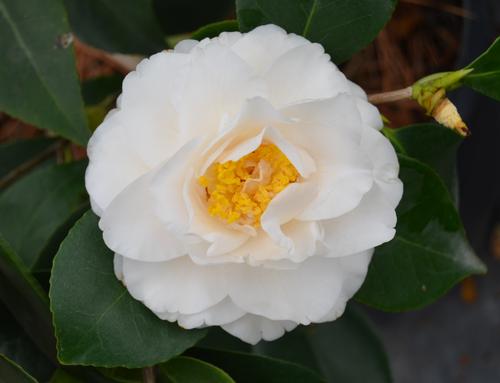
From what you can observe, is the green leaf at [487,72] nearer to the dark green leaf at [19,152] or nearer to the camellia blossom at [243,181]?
the camellia blossom at [243,181]

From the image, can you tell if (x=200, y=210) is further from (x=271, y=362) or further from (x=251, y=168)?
(x=271, y=362)

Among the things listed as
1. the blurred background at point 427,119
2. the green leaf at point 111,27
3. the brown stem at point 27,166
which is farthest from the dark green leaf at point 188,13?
the brown stem at point 27,166

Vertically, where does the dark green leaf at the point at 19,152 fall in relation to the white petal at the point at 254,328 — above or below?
below

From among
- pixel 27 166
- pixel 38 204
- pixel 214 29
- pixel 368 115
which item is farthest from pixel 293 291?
pixel 27 166

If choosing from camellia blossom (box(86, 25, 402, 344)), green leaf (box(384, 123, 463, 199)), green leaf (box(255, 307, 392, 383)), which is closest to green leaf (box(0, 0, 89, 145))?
camellia blossom (box(86, 25, 402, 344))

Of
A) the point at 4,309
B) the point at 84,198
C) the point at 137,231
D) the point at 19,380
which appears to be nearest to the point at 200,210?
the point at 137,231

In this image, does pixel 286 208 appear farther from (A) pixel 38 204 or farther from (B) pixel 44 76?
(A) pixel 38 204

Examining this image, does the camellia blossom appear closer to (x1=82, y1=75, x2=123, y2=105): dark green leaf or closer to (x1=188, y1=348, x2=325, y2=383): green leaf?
(x1=188, y1=348, x2=325, y2=383): green leaf
